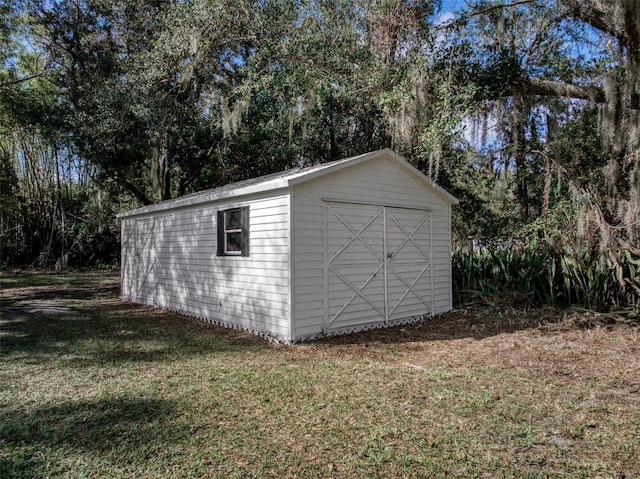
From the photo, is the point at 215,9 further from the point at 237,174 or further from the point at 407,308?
the point at 407,308

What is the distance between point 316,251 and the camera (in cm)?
589

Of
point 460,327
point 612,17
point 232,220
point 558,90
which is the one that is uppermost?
point 612,17

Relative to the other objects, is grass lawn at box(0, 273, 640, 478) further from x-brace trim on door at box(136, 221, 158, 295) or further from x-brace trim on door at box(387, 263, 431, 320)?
x-brace trim on door at box(136, 221, 158, 295)

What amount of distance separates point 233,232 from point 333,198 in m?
1.85

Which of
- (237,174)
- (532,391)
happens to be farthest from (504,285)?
(237,174)

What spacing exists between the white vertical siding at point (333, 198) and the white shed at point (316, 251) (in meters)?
0.02

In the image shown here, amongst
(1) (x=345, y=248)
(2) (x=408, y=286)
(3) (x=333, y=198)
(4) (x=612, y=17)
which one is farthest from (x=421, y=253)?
(4) (x=612, y=17)

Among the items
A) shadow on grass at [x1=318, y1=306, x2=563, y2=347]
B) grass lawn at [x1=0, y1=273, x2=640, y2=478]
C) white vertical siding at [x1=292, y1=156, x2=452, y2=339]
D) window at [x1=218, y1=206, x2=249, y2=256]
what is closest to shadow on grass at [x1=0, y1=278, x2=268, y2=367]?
grass lawn at [x1=0, y1=273, x2=640, y2=478]

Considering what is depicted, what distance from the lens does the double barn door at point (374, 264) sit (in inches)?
241

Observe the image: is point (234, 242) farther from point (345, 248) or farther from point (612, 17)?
point (612, 17)

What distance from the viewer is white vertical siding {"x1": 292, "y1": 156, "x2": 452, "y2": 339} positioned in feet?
18.7

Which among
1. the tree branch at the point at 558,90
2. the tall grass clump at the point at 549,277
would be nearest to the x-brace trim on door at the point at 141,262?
the tall grass clump at the point at 549,277

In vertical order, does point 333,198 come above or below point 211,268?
above

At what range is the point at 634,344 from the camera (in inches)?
215
